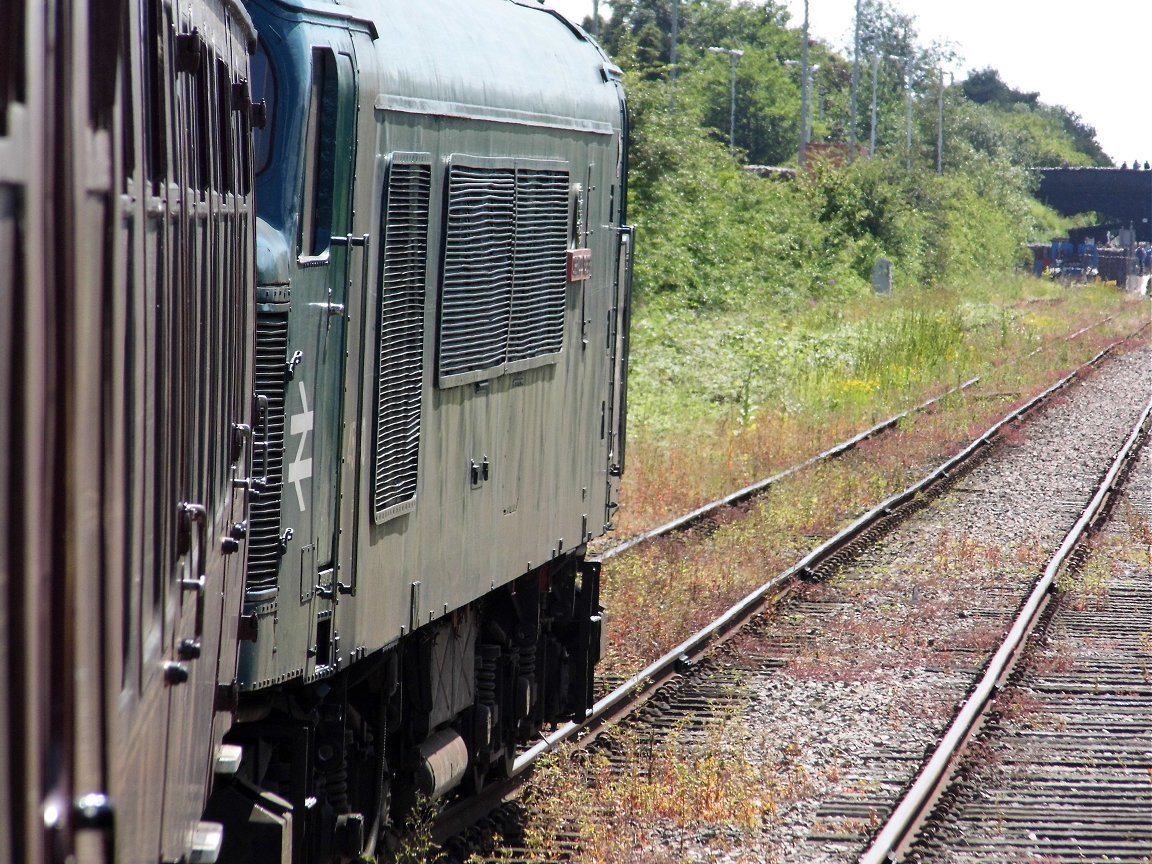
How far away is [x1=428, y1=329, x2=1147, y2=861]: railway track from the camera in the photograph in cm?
826

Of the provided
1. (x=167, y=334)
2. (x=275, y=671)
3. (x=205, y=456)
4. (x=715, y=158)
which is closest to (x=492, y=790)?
(x=275, y=671)

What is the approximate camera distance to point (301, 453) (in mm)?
4953

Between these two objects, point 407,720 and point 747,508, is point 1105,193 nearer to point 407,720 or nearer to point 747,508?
point 747,508

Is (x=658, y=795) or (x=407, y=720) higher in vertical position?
(x=407, y=720)

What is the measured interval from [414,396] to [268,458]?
107 cm

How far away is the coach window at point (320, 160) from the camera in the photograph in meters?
4.96

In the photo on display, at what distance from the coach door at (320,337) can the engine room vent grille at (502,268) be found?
91 centimetres

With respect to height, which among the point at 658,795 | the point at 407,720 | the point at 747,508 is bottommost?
the point at 658,795

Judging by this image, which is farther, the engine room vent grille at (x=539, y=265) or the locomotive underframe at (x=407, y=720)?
the engine room vent grille at (x=539, y=265)

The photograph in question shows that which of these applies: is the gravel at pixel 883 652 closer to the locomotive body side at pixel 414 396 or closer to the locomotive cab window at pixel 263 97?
the locomotive body side at pixel 414 396

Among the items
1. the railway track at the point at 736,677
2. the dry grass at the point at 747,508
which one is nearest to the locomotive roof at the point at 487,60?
the railway track at the point at 736,677

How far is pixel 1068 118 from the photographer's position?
460 ft

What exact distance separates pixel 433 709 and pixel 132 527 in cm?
449

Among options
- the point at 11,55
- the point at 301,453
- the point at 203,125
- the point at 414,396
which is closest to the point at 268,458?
the point at 301,453
